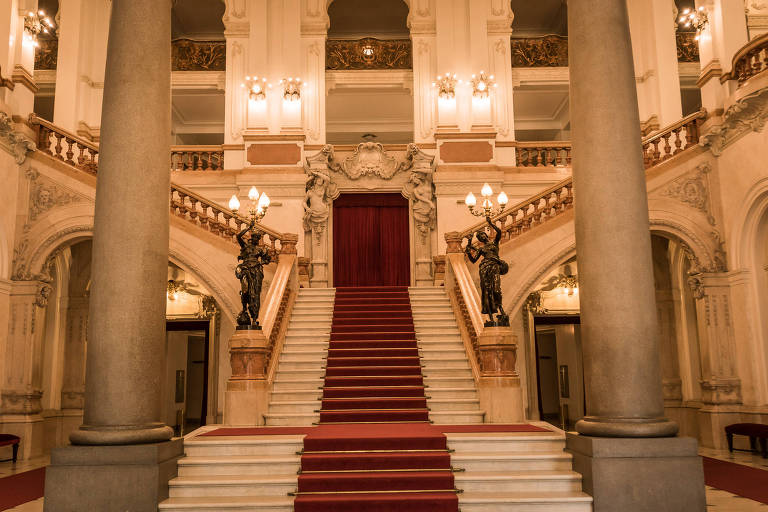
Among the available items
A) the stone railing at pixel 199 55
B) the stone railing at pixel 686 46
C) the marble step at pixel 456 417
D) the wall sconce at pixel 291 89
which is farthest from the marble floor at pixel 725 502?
the stone railing at pixel 686 46

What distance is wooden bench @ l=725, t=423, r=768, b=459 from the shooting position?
10.1 metres

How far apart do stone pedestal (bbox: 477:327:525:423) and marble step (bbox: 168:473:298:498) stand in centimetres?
344

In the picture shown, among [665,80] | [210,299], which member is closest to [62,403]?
[210,299]

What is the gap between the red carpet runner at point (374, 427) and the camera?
18.5 ft

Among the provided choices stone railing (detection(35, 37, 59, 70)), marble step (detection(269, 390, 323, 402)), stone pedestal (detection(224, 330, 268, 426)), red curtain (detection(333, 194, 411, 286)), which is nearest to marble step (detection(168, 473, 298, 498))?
stone pedestal (detection(224, 330, 268, 426))

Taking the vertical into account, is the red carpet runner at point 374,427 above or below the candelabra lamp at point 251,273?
below

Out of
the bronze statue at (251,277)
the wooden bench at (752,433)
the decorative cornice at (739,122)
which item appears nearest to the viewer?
the bronze statue at (251,277)

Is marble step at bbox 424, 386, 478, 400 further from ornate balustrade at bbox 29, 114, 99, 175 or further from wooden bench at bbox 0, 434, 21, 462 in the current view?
ornate balustrade at bbox 29, 114, 99, 175

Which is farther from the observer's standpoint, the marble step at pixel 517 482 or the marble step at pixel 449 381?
the marble step at pixel 449 381

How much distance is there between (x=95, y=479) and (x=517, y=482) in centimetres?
332

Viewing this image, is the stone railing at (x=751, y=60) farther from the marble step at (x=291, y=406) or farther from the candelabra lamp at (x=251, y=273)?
the marble step at (x=291, y=406)

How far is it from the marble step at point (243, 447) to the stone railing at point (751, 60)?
901cm

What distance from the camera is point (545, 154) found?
55.4ft

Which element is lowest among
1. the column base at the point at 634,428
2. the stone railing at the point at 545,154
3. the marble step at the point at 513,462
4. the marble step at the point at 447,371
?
the marble step at the point at 513,462
